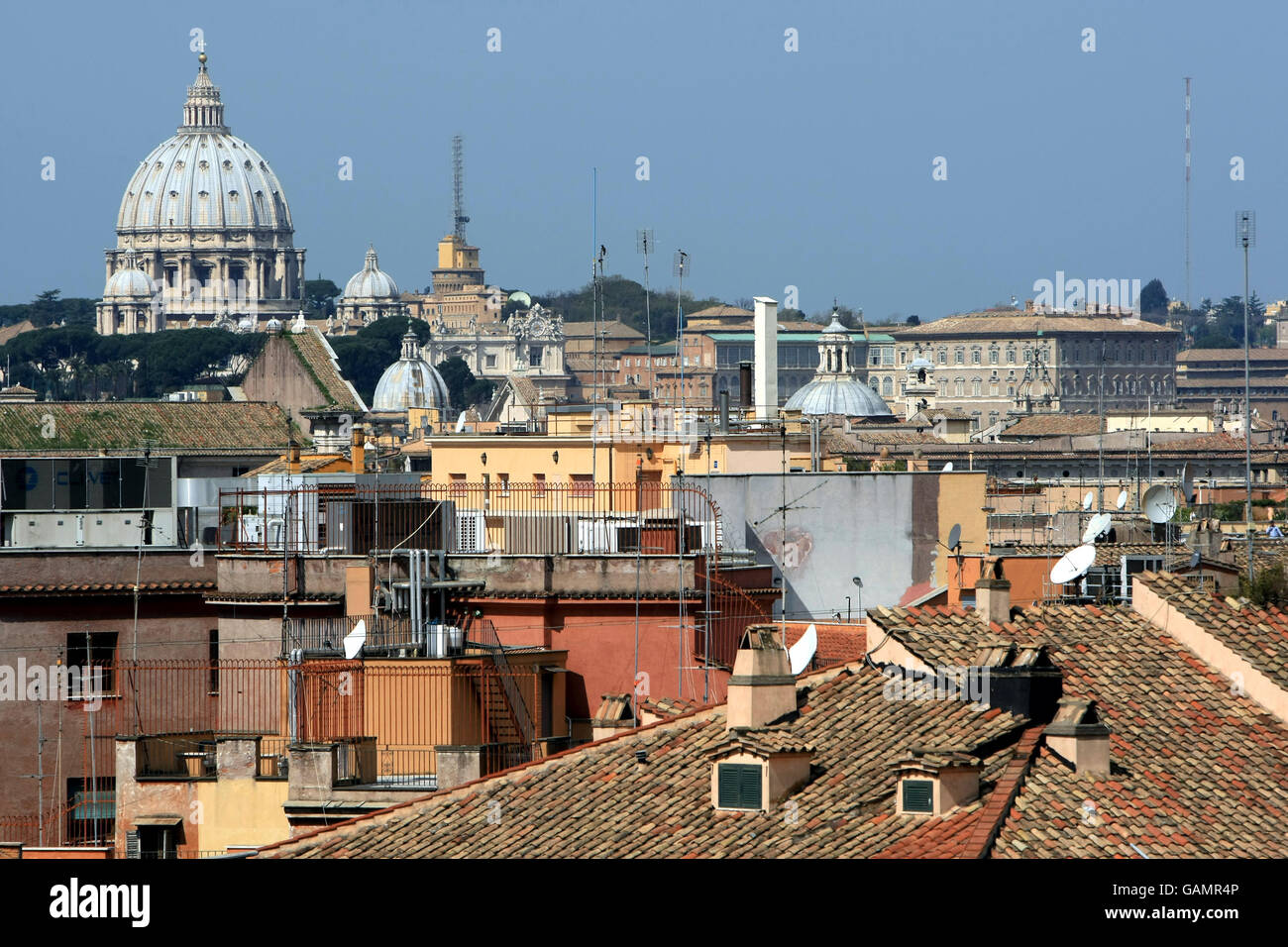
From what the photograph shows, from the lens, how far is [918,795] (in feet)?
35.9

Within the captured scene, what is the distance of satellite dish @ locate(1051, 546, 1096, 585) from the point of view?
616 inches

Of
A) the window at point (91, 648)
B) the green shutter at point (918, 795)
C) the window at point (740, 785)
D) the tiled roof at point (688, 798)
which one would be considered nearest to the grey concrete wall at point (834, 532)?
the window at point (91, 648)

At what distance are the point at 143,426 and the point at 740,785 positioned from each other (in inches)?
1260

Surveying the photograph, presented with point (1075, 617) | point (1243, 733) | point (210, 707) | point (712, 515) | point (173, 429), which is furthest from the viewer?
point (173, 429)

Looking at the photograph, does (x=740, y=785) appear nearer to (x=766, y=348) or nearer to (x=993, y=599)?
(x=993, y=599)

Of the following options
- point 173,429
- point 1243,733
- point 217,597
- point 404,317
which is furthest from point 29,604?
point 404,317

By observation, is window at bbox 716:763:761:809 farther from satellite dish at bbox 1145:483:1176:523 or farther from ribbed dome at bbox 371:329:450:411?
ribbed dome at bbox 371:329:450:411

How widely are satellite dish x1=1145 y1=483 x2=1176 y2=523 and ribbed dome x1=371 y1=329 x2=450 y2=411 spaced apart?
4323 inches

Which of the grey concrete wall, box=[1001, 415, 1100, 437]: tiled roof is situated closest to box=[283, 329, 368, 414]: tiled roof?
box=[1001, 415, 1100, 437]: tiled roof

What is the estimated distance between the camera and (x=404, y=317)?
591 feet

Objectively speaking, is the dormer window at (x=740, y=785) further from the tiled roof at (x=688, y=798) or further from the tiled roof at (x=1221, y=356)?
the tiled roof at (x=1221, y=356)
